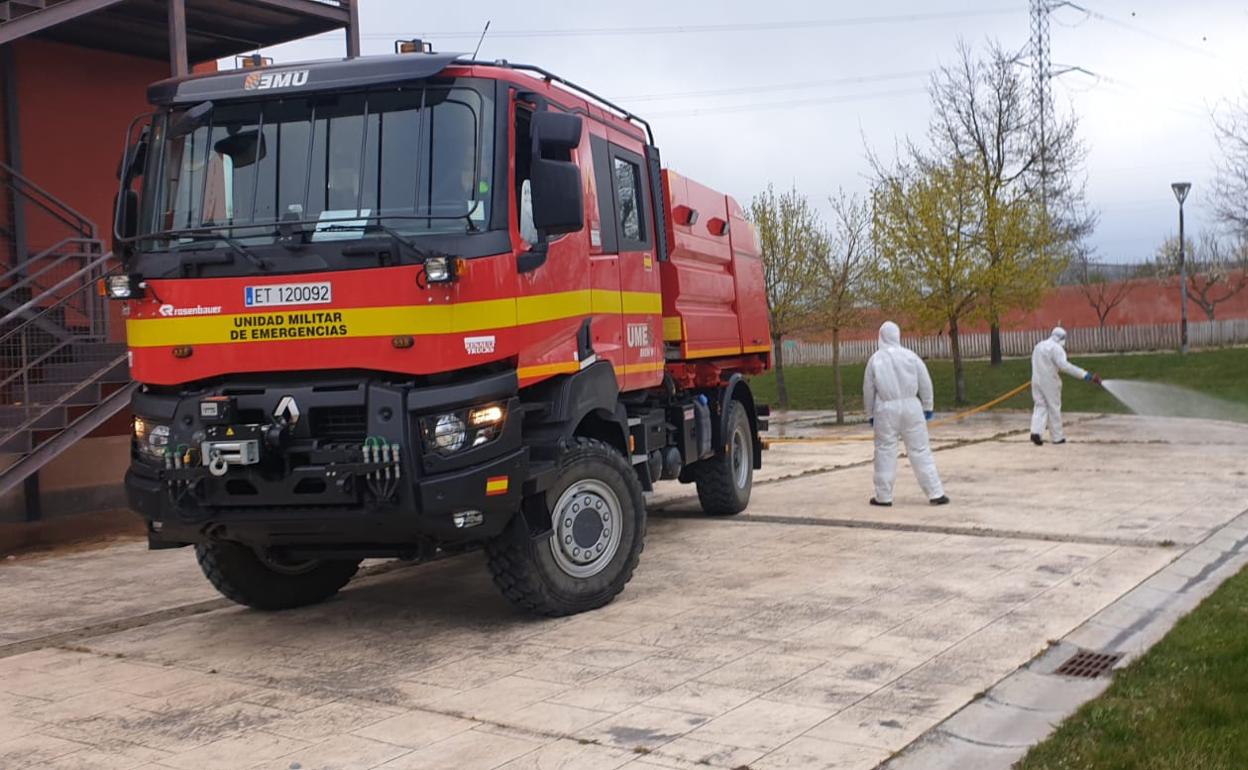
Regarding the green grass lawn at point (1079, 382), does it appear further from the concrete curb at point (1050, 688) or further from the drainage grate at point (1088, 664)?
the drainage grate at point (1088, 664)

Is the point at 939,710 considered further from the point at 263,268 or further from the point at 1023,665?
the point at 263,268

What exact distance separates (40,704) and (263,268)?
2.41 m

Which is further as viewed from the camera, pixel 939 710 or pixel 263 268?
pixel 263 268

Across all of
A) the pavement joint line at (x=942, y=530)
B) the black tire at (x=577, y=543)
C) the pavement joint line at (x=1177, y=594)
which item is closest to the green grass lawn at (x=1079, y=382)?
the pavement joint line at (x=942, y=530)

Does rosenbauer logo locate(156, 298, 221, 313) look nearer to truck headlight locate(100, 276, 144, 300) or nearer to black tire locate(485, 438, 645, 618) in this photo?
truck headlight locate(100, 276, 144, 300)

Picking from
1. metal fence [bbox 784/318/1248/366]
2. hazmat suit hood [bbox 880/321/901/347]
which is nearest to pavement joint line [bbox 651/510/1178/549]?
hazmat suit hood [bbox 880/321/901/347]

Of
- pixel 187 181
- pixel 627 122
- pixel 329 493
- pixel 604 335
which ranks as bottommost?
pixel 329 493

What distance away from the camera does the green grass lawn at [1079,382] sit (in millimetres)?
27031

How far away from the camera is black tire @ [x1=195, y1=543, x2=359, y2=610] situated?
7.55 metres

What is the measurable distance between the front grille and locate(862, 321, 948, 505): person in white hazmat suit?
652 cm

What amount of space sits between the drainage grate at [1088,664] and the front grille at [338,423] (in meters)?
3.67

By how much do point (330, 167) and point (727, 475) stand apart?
228 inches

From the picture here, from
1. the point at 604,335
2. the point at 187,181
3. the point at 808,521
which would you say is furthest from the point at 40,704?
the point at 808,521

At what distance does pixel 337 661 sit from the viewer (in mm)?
6418
